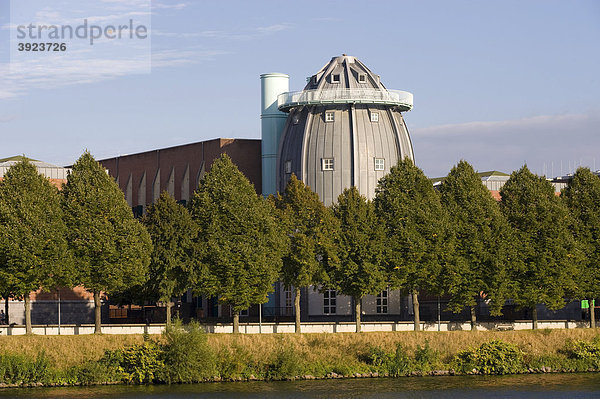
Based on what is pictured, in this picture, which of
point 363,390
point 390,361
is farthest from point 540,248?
point 363,390

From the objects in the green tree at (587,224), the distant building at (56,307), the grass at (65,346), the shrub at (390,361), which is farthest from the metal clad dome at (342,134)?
the grass at (65,346)

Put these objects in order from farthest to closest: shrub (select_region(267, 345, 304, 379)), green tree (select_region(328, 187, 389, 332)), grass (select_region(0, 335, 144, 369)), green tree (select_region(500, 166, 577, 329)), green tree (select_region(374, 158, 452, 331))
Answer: green tree (select_region(500, 166, 577, 329))
green tree (select_region(374, 158, 452, 331))
green tree (select_region(328, 187, 389, 332))
shrub (select_region(267, 345, 304, 379))
grass (select_region(0, 335, 144, 369))

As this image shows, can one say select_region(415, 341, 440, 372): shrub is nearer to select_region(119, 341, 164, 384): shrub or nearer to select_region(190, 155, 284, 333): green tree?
select_region(190, 155, 284, 333): green tree

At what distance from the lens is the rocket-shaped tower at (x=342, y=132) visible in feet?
350

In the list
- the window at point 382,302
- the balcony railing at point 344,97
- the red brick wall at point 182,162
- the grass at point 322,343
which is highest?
the balcony railing at point 344,97

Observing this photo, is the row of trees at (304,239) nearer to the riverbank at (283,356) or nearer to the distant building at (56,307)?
the riverbank at (283,356)

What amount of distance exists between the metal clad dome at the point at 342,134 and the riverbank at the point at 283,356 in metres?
25.7

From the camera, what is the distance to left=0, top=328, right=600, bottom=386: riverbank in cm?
7400

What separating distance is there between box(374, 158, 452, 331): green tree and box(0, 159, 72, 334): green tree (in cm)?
2561

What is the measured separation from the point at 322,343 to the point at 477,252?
15.5m

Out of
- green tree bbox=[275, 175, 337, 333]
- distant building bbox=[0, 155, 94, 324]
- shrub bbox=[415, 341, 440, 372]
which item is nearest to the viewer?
shrub bbox=[415, 341, 440, 372]

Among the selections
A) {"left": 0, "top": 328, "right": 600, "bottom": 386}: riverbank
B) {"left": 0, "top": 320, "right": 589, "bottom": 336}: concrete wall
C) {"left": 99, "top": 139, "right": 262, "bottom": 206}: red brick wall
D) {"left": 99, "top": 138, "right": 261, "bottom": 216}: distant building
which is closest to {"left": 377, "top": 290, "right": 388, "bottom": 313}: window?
{"left": 0, "top": 320, "right": 589, "bottom": 336}: concrete wall

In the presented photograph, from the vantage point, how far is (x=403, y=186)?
89.6m

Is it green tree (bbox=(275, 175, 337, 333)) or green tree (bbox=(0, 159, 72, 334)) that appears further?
green tree (bbox=(275, 175, 337, 333))
